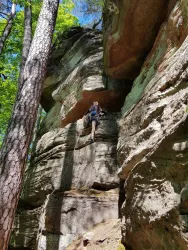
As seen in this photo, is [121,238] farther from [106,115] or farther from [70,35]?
[70,35]

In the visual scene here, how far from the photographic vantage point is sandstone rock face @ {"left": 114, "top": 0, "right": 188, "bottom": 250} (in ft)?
13.9

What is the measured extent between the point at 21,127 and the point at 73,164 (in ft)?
12.9

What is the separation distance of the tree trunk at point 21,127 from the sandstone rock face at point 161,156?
2.22 meters

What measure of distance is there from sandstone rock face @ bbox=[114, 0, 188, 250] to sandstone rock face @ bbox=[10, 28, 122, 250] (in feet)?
6.19

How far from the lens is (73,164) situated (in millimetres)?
9555

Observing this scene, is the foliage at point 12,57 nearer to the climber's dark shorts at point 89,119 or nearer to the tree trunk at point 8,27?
the tree trunk at point 8,27

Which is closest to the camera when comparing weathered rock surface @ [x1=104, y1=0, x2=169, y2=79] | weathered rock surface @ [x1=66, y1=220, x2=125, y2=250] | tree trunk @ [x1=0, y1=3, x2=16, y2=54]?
weathered rock surface @ [x1=66, y1=220, x2=125, y2=250]

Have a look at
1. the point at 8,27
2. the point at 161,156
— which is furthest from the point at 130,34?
the point at 8,27

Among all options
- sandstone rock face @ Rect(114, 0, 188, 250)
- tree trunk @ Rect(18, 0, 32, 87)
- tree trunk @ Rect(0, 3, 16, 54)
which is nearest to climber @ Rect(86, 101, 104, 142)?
sandstone rock face @ Rect(114, 0, 188, 250)

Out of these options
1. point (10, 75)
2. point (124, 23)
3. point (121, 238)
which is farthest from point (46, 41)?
point (10, 75)

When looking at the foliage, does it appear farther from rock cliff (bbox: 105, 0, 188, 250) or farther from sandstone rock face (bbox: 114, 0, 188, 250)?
sandstone rock face (bbox: 114, 0, 188, 250)

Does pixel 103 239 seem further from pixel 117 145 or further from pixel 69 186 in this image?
pixel 69 186

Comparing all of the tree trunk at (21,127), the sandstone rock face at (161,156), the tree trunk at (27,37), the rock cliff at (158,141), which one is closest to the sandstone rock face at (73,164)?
the rock cliff at (158,141)

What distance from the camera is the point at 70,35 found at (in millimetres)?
14148
